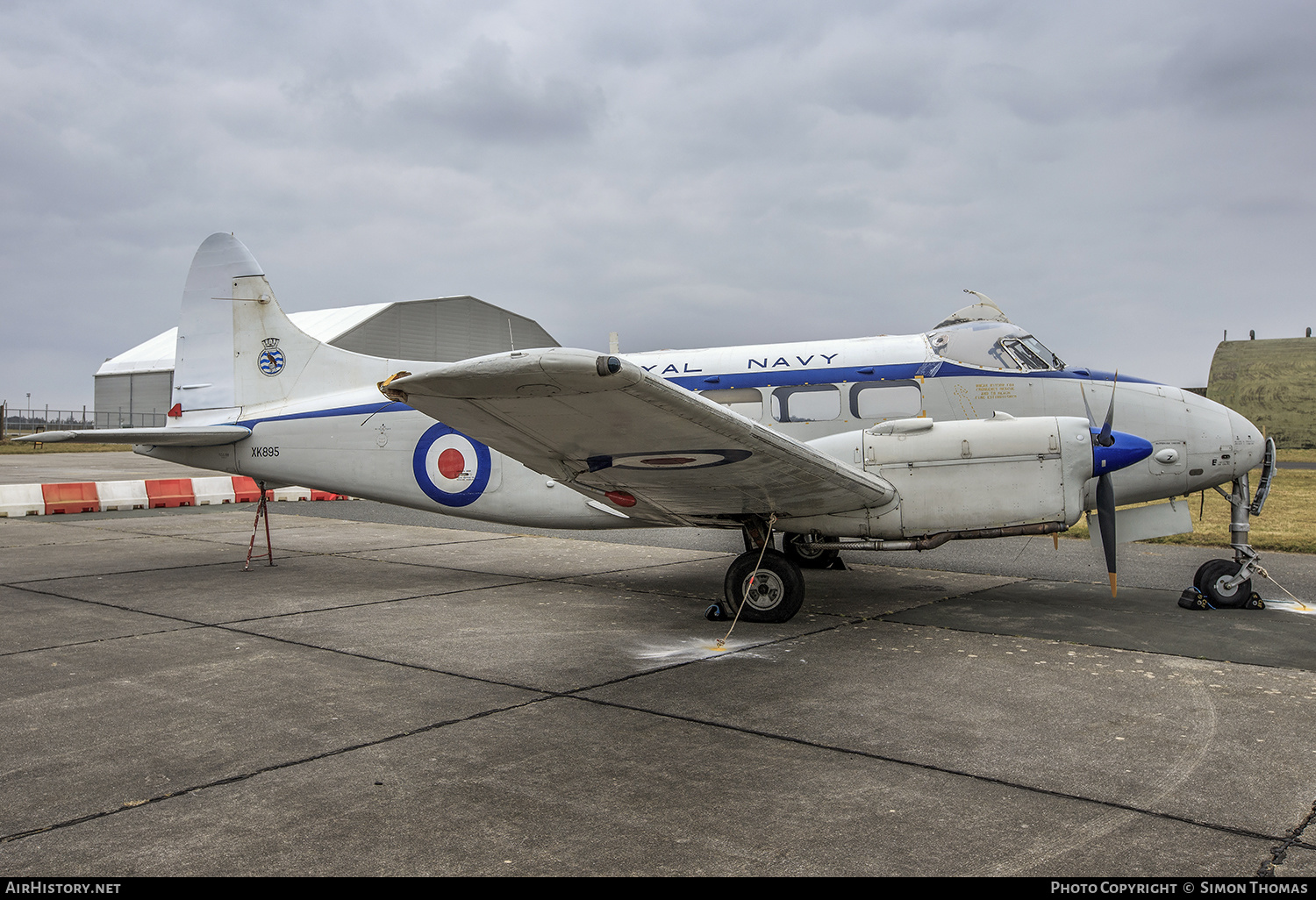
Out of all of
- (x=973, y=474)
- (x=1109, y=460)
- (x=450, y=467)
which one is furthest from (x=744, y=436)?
(x=450, y=467)

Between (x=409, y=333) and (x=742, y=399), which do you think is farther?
(x=409, y=333)

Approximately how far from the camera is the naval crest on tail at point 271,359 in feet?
36.2

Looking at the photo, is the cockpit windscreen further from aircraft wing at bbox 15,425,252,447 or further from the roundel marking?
aircraft wing at bbox 15,425,252,447

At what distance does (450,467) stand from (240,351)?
383cm

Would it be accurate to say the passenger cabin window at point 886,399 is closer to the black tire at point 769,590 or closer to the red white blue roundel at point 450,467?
the black tire at point 769,590

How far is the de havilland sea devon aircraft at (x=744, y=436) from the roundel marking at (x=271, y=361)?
0.05 m

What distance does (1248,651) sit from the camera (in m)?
6.56

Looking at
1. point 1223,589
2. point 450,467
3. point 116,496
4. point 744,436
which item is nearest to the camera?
point 744,436

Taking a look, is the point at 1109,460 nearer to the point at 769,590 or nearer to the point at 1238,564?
the point at 1238,564

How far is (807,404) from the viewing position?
933 centimetres


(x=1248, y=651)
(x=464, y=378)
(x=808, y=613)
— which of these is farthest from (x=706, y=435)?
(x=1248, y=651)

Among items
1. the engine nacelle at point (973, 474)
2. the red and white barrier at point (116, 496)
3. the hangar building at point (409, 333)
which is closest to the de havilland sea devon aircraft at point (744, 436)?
the engine nacelle at point (973, 474)

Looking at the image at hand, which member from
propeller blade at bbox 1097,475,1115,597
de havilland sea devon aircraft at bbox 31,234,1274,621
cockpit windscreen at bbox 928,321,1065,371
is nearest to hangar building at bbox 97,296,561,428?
de havilland sea devon aircraft at bbox 31,234,1274,621

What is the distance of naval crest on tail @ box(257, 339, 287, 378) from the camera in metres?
11.0
